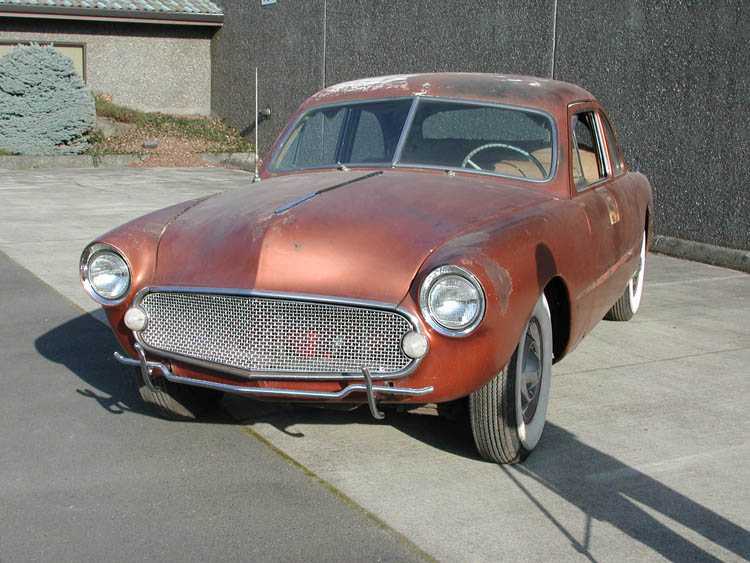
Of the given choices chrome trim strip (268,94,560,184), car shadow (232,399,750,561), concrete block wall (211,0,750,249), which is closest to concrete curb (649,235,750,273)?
concrete block wall (211,0,750,249)

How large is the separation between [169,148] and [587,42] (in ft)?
37.3

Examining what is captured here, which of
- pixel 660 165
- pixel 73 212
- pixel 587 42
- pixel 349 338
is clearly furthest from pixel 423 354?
pixel 73 212

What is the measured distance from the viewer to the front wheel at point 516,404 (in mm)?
3938

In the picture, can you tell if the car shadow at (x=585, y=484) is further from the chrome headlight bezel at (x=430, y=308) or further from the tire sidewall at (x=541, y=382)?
the chrome headlight bezel at (x=430, y=308)

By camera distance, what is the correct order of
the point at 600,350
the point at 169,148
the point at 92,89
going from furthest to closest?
the point at 92,89
the point at 169,148
the point at 600,350

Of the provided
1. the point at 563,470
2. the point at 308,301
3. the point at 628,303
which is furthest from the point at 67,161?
the point at 563,470

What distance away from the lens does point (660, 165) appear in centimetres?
980

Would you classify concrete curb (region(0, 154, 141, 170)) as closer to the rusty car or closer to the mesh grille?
the rusty car

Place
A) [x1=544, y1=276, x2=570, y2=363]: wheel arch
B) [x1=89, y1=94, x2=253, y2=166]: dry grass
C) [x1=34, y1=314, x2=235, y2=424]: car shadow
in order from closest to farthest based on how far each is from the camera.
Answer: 1. [x1=544, y1=276, x2=570, y2=363]: wheel arch
2. [x1=34, y1=314, x2=235, y2=424]: car shadow
3. [x1=89, y1=94, x2=253, y2=166]: dry grass

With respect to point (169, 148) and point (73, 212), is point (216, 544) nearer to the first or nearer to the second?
point (73, 212)

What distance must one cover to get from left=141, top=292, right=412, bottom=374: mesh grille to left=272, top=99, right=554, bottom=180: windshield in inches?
59.8

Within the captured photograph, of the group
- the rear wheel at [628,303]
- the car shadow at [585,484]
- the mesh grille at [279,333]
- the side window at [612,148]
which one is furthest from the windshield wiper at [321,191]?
the rear wheel at [628,303]

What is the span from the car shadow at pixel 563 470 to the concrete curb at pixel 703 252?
5.13 metres

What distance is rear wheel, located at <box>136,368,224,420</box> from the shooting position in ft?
14.4
